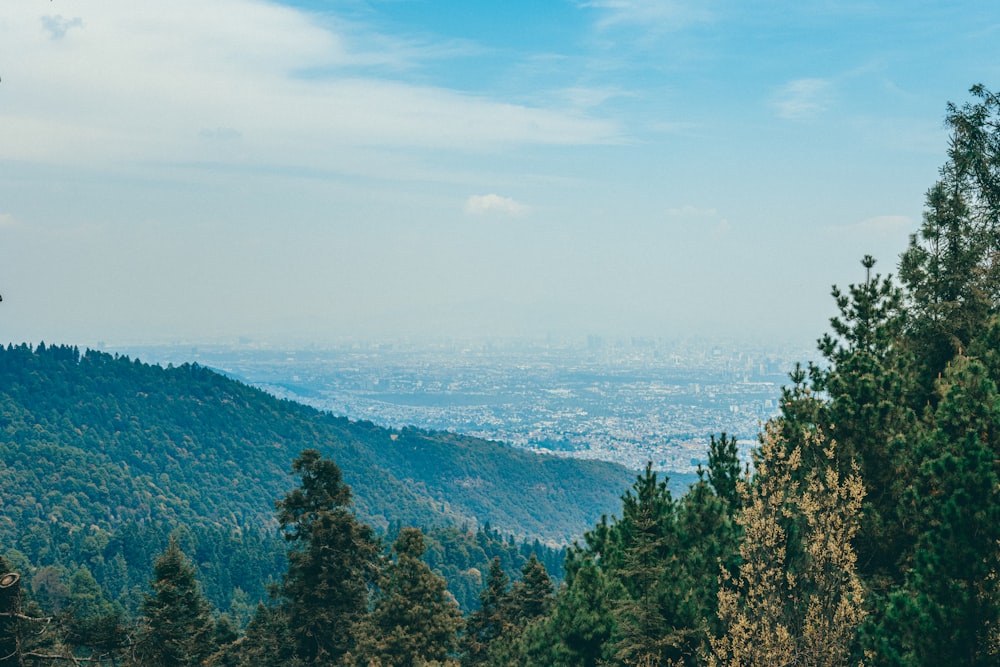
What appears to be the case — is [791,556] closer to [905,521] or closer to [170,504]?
[905,521]

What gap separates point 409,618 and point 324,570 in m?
5.08

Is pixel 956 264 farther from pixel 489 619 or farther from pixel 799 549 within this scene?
pixel 489 619

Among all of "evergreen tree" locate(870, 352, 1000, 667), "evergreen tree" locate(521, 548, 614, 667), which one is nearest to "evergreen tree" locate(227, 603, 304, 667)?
"evergreen tree" locate(521, 548, 614, 667)

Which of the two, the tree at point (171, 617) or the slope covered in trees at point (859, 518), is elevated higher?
the slope covered in trees at point (859, 518)

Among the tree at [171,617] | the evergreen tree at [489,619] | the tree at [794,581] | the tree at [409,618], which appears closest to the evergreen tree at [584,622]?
the tree at [794,581]

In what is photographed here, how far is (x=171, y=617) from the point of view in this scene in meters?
28.3

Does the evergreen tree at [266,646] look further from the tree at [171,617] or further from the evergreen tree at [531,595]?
the evergreen tree at [531,595]

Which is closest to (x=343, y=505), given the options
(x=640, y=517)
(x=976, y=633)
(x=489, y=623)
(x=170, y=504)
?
(x=489, y=623)

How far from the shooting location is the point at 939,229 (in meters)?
24.2

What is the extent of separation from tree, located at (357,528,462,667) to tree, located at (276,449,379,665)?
3250mm

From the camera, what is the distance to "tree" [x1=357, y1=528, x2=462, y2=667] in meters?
26.4

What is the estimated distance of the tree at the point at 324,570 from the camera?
30891 millimetres

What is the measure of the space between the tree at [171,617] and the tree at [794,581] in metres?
18.2

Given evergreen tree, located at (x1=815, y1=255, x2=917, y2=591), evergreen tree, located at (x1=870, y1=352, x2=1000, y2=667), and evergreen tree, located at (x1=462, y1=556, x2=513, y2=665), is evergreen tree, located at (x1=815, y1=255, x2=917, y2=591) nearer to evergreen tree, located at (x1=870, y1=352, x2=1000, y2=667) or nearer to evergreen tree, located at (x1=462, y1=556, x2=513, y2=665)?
evergreen tree, located at (x1=870, y1=352, x2=1000, y2=667)
